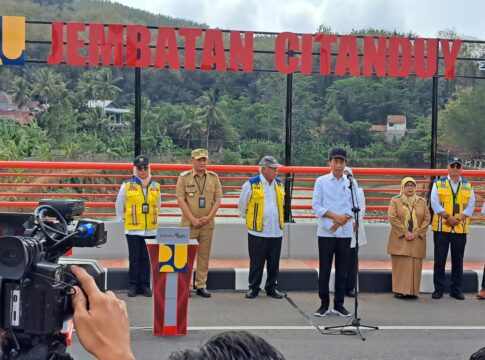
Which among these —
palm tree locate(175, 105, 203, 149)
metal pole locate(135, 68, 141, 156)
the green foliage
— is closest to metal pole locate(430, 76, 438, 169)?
the green foliage

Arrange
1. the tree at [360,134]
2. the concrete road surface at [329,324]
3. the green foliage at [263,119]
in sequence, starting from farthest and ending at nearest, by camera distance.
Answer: the tree at [360,134], the green foliage at [263,119], the concrete road surface at [329,324]

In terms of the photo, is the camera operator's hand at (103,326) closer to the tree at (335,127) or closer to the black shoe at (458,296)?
the black shoe at (458,296)

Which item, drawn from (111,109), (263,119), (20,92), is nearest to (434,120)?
(263,119)

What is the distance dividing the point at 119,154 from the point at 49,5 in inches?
2283

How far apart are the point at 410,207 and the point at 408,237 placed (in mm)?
385

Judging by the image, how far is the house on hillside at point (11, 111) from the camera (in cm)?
3802

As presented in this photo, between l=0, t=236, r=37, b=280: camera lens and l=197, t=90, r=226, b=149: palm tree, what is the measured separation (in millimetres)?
22276

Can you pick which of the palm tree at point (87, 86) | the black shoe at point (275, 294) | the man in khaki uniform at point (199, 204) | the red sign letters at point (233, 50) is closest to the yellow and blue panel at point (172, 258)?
the man in khaki uniform at point (199, 204)

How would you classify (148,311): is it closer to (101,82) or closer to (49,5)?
(101,82)

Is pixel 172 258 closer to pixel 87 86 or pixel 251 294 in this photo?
pixel 251 294

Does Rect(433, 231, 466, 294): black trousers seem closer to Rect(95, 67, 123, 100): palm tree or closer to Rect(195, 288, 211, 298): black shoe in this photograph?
Rect(195, 288, 211, 298): black shoe

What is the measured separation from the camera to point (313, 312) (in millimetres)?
8266

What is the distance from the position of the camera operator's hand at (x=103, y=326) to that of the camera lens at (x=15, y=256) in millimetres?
273

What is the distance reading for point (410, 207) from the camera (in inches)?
362
